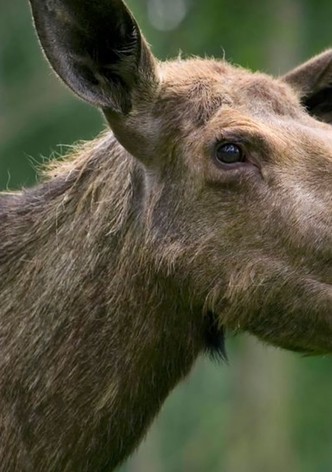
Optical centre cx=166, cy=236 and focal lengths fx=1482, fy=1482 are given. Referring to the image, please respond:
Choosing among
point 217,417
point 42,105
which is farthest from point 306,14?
point 217,417

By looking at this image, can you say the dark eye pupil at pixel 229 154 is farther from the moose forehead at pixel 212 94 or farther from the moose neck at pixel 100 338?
the moose neck at pixel 100 338

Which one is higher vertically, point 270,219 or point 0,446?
point 270,219

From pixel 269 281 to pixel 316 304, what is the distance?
28cm

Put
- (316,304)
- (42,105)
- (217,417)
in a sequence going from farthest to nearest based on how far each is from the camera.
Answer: (217,417)
(42,105)
(316,304)

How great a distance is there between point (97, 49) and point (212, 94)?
2.16 feet

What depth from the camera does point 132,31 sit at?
7648mm

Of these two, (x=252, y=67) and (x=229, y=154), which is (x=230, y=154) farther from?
(x=252, y=67)

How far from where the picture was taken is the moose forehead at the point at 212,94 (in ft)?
25.8

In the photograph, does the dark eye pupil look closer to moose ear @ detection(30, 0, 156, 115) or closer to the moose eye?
the moose eye

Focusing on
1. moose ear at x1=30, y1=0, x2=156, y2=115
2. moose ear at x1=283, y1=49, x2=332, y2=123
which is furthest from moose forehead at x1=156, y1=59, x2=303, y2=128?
moose ear at x1=283, y1=49, x2=332, y2=123

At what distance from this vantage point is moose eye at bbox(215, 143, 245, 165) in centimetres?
765

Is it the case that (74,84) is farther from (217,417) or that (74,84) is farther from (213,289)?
(217,417)

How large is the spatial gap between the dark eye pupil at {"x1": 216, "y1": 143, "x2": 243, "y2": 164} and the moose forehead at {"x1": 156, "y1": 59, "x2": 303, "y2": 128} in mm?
227

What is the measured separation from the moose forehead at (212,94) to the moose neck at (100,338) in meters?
0.41
